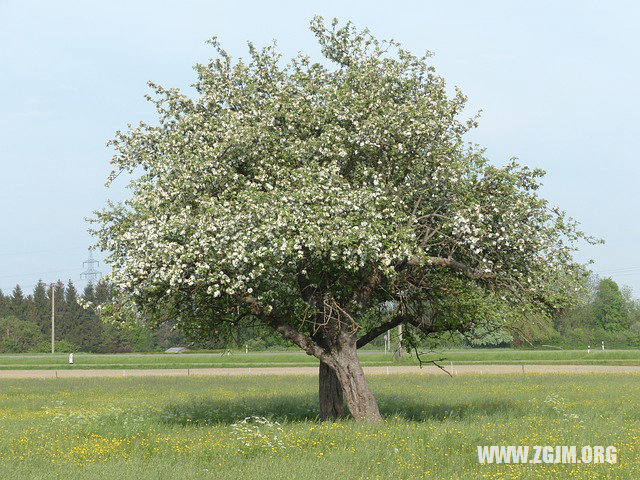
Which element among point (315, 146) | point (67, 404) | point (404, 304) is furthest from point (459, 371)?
point (315, 146)

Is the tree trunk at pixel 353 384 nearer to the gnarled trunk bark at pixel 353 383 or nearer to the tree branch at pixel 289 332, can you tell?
the gnarled trunk bark at pixel 353 383

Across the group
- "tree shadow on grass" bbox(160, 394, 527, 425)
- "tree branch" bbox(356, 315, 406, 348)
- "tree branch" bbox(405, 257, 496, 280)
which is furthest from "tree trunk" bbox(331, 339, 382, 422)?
"tree branch" bbox(405, 257, 496, 280)

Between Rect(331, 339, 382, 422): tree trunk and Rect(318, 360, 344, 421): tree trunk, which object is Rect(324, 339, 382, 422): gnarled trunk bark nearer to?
Rect(331, 339, 382, 422): tree trunk

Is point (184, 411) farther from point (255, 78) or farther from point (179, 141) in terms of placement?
point (255, 78)

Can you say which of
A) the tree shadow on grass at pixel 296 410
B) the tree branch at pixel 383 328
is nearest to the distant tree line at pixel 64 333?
the tree shadow on grass at pixel 296 410

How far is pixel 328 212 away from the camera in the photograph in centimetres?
1994

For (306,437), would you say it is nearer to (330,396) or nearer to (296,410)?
(330,396)

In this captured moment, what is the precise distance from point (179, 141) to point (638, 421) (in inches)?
715

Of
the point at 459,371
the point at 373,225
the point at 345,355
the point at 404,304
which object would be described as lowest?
the point at 459,371

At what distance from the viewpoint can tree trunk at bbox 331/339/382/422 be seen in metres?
22.6

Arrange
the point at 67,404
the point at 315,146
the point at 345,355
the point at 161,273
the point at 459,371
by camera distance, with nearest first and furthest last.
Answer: the point at 161,273
the point at 315,146
the point at 345,355
the point at 67,404
the point at 459,371

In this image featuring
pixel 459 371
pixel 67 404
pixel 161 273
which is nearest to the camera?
pixel 161 273

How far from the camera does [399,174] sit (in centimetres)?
2184

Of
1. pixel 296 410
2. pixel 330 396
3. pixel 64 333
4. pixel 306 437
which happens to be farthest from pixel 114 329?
pixel 306 437
